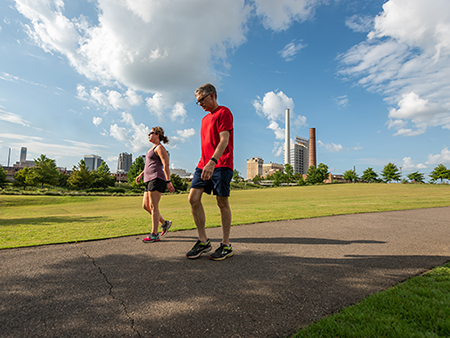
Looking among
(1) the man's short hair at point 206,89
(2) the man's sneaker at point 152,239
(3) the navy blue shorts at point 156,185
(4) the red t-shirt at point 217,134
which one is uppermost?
(1) the man's short hair at point 206,89

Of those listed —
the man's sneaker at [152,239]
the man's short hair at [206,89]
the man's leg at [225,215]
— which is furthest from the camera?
the man's sneaker at [152,239]

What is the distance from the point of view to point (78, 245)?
3830 millimetres

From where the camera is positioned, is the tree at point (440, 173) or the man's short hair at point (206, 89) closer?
the man's short hair at point (206, 89)

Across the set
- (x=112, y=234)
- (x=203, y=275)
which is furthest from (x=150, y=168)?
(x=203, y=275)

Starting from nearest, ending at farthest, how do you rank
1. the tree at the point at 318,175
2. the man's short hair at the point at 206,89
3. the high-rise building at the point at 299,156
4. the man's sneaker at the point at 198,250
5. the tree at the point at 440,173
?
the man's sneaker at the point at 198,250
the man's short hair at the point at 206,89
the tree at the point at 440,173
the tree at the point at 318,175
the high-rise building at the point at 299,156

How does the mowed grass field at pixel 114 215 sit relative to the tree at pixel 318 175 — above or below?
below

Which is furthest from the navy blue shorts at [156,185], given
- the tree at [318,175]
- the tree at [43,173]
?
the tree at [318,175]

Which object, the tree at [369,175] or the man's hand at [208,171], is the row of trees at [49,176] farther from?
the tree at [369,175]

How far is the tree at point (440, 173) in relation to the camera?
218 feet

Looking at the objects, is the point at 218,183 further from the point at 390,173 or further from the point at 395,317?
the point at 390,173

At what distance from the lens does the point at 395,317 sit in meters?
1.71

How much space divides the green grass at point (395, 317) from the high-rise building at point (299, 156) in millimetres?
178957

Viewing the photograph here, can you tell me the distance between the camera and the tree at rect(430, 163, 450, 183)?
6656 centimetres

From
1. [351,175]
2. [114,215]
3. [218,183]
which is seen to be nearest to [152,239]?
[218,183]
